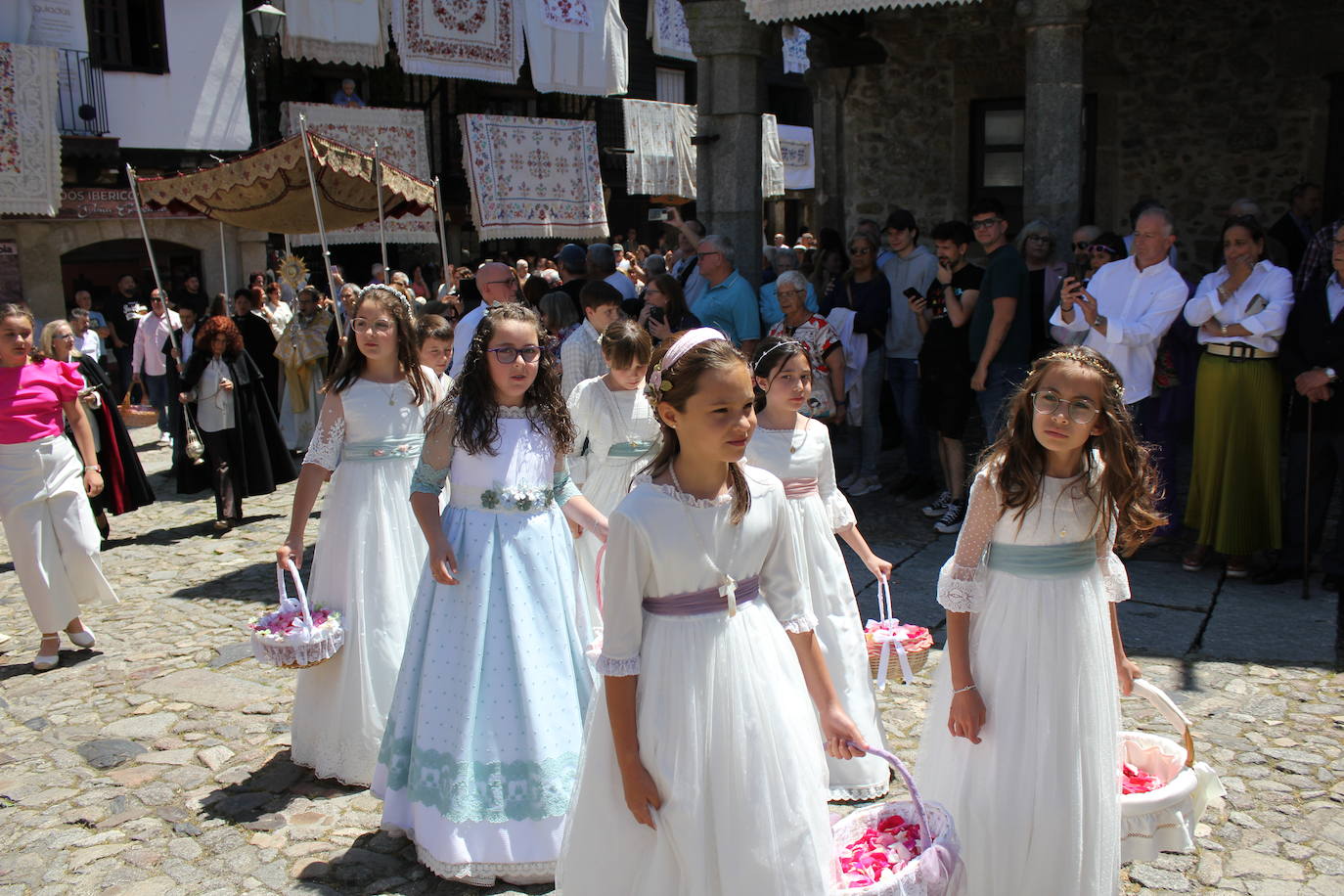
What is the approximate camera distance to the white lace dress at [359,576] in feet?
14.3

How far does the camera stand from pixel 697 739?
8.32 ft

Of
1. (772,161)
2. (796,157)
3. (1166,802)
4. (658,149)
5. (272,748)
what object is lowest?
(272,748)

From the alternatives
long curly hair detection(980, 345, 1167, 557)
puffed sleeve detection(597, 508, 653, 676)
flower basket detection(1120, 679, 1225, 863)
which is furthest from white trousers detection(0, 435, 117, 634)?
flower basket detection(1120, 679, 1225, 863)

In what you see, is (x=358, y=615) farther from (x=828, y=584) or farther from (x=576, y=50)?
(x=576, y=50)

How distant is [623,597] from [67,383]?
456 centimetres

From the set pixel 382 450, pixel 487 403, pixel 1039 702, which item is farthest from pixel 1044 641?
pixel 382 450

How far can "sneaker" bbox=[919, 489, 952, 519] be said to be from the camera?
7.88 meters

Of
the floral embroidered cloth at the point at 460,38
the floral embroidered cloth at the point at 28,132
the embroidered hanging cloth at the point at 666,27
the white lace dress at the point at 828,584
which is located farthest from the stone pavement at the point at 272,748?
the embroidered hanging cloth at the point at 666,27

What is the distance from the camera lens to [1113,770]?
2965mm

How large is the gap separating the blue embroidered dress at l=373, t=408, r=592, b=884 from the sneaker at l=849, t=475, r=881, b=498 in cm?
490

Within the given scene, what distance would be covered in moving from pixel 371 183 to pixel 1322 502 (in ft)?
23.0

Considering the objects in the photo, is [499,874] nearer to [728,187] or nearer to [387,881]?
[387,881]

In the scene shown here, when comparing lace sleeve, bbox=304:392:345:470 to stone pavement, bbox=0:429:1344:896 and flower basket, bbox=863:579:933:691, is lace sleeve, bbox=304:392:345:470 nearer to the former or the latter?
stone pavement, bbox=0:429:1344:896

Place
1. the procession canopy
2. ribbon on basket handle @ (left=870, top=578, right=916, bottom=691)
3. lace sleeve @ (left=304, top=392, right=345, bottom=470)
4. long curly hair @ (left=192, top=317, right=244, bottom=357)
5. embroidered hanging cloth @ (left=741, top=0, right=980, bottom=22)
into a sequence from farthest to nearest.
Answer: long curly hair @ (left=192, top=317, right=244, bottom=357), the procession canopy, embroidered hanging cloth @ (left=741, top=0, right=980, bottom=22), lace sleeve @ (left=304, top=392, right=345, bottom=470), ribbon on basket handle @ (left=870, top=578, right=916, bottom=691)
